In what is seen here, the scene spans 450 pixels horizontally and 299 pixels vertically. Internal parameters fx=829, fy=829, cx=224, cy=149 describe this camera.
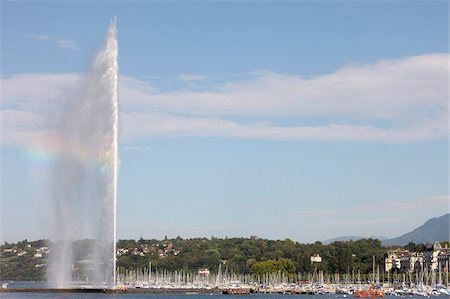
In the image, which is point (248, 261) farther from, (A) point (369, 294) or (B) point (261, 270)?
(A) point (369, 294)

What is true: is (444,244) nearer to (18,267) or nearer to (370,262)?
(370,262)

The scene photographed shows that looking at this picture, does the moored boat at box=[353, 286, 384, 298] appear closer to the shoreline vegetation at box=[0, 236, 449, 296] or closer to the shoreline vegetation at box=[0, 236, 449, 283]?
the shoreline vegetation at box=[0, 236, 449, 296]

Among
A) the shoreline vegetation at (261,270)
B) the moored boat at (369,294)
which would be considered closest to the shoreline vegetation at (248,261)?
the shoreline vegetation at (261,270)

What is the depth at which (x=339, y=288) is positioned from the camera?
420 feet

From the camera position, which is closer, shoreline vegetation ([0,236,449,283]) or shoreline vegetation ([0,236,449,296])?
Result: shoreline vegetation ([0,236,449,296])

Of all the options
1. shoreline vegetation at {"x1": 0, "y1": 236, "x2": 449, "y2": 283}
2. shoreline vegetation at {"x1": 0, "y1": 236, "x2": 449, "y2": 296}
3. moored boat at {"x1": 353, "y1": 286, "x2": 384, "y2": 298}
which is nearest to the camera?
moored boat at {"x1": 353, "y1": 286, "x2": 384, "y2": 298}

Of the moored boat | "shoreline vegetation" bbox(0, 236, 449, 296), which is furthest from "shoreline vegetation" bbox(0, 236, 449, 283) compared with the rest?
the moored boat

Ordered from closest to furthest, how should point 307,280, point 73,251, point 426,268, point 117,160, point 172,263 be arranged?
point 117,160, point 73,251, point 307,280, point 426,268, point 172,263

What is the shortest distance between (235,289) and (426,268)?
52.4 metres

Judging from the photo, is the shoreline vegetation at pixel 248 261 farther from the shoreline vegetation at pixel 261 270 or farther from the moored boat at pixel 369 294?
the moored boat at pixel 369 294

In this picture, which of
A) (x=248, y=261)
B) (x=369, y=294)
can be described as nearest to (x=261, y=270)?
(x=248, y=261)

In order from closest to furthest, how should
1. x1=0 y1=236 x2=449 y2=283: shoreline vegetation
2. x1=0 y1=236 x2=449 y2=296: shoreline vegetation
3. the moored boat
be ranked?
1. the moored boat
2. x1=0 y1=236 x2=449 y2=296: shoreline vegetation
3. x1=0 y1=236 x2=449 y2=283: shoreline vegetation

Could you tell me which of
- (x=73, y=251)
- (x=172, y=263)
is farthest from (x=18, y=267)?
(x=73, y=251)

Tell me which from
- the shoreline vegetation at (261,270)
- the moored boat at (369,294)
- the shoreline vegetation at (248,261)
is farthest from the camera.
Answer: the shoreline vegetation at (248,261)
